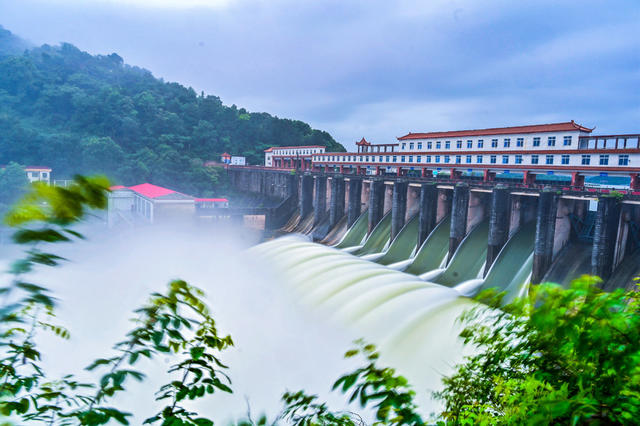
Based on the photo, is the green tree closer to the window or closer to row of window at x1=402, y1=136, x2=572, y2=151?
row of window at x1=402, y1=136, x2=572, y2=151

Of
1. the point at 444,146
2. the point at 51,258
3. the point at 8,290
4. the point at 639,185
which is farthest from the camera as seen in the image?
the point at 444,146

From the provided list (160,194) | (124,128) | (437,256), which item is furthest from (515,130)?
(124,128)

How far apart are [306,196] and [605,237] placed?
2151 cm

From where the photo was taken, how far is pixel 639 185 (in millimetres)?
14930

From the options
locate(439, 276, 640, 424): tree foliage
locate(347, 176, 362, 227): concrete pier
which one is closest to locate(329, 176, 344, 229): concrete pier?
locate(347, 176, 362, 227): concrete pier

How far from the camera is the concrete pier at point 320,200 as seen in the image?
1154 inches

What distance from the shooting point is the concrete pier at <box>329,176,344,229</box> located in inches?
1076


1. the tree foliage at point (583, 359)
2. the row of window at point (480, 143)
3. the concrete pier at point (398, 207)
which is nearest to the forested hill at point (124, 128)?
the concrete pier at point (398, 207)

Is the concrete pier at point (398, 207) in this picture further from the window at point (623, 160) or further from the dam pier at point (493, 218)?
the window at point (623, 160)

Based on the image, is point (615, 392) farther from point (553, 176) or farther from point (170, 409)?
point (553, 176)

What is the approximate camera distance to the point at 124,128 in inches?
2012

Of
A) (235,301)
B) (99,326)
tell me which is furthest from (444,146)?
(99,326)

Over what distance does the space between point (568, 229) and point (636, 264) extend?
287cm

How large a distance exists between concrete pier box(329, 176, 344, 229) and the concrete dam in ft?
4.58
